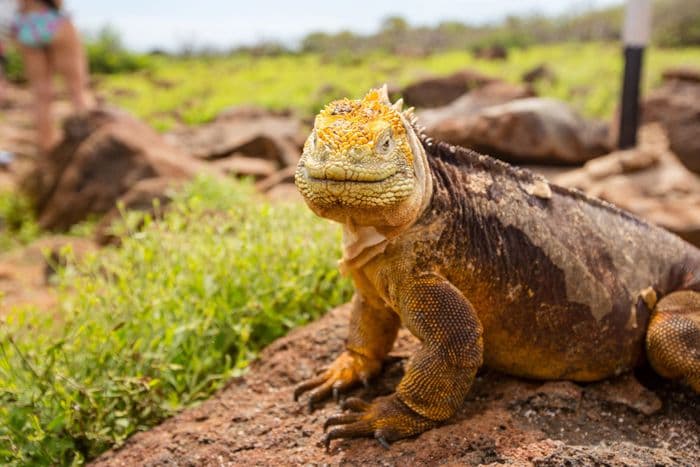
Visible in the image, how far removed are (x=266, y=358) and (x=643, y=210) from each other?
14.6 ft

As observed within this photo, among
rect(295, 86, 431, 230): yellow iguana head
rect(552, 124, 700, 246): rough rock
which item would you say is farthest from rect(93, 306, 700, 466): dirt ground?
rect(552, 124, 700, 246): rough rock

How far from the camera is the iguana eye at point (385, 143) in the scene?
2420mm

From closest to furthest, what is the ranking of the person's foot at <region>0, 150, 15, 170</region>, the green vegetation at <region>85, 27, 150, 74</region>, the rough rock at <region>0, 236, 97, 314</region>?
the rough rock at <region>0, 236, 97, 314</region> → the person's foot at <region>0, 150, 15, 170</region> → the green vegetation at <region>85, 27, 150, 74</region>

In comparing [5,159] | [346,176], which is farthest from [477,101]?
[346,176]

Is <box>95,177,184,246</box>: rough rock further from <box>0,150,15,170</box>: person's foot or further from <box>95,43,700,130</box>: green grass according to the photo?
<box>95,43,700,130</box>: green grass

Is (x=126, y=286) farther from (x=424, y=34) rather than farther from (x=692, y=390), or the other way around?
(x=424, y=34)

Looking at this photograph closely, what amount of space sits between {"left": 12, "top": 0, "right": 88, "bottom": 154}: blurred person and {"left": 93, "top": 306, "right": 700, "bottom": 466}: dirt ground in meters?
→ 7.39

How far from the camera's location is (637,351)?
3088mm

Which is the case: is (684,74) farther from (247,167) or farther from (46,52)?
(46,52)

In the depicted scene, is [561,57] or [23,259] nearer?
[23,259]

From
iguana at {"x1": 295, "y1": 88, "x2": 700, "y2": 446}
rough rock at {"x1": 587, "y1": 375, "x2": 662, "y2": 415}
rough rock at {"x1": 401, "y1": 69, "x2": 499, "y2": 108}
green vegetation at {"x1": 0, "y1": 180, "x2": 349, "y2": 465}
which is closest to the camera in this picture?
iguana at {"x1": 295, "y1": 88, "x2": 700, "y2": 446}

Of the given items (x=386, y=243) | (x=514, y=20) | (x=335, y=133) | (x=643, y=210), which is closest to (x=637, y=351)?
(x=386, y=243)

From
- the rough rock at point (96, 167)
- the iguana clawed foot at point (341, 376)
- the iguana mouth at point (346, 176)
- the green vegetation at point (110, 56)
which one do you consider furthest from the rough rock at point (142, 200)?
the green vegetation at point (110, 56)

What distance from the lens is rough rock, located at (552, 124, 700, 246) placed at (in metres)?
6.41
